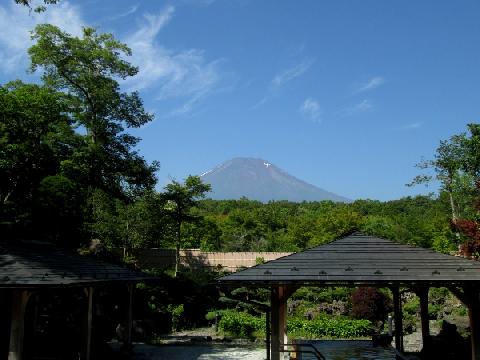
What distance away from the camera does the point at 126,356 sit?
51.0ft

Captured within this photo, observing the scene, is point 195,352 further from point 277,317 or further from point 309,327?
point 277,317

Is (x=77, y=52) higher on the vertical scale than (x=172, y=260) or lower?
higher

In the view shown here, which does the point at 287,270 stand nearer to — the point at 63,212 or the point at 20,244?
the point at 20,244

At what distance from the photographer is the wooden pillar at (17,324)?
10.8 metres

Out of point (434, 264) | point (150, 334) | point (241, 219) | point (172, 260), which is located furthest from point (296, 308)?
point (241, 219)

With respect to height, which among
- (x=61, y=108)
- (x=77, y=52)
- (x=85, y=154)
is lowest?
(x=85, y=154)

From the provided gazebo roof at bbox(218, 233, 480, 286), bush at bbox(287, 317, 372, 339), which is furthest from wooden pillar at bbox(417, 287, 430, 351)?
bush at bbox(287, 317, 372, 339)

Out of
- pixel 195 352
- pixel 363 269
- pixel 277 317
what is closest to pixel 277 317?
pixel 277 317

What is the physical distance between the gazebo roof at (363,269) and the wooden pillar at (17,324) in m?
4.34

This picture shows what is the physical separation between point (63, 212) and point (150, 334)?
25.6ft

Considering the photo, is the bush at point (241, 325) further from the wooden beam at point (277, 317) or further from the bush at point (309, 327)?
the wooden beam at point (277, 317)

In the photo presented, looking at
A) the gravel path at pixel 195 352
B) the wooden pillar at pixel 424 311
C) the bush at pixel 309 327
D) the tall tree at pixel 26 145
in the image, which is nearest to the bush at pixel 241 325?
the bush at pixel 309 327

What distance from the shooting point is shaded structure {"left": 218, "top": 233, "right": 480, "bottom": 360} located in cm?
1002

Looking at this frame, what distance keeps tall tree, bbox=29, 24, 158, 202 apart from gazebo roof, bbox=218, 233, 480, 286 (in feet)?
66.8
